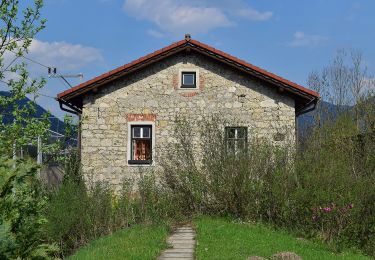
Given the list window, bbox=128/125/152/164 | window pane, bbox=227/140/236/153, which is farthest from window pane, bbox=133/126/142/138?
window pane, bbox=227/140/236/153

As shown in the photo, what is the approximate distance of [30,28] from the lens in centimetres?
854

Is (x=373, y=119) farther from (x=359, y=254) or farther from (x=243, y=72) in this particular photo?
(x=359, y=254)

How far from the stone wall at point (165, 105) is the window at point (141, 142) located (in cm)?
29

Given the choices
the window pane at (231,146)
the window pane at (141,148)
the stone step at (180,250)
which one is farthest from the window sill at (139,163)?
the stone step at (180,250)

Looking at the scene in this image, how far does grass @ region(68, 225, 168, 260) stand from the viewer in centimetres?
858

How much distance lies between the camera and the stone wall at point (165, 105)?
1669 centimetres

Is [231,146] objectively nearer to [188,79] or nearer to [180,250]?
[180,250]

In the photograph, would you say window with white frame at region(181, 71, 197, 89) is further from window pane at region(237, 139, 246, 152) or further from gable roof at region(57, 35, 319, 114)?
window pane at region(237, 139, 246, 152)

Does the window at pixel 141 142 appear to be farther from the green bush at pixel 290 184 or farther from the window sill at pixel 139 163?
the green bush at pixel 290 184

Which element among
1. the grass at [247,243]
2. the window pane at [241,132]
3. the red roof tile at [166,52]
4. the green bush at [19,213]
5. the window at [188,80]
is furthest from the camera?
the window at [188,80]

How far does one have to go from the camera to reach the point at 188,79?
678 inches

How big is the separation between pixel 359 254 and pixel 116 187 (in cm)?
890

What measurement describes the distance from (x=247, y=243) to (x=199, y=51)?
900 centimetres

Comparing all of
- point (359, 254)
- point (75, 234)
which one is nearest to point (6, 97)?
point (75, 234)
